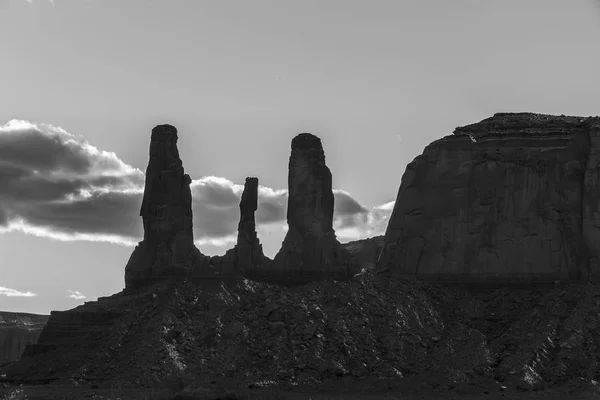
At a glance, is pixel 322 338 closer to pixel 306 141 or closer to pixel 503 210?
pixel 306 141

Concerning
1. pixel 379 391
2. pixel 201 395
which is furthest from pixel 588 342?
pixel 201 395

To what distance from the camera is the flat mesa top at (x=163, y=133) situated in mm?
95438

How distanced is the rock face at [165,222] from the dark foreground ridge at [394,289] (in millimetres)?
99

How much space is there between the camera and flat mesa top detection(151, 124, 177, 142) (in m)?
95.4

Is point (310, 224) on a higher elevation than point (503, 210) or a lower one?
lower

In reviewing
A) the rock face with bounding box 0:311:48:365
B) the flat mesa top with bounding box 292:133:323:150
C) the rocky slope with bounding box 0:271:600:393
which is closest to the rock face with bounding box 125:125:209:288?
the rocky slope with bounding box 0:271:600:393

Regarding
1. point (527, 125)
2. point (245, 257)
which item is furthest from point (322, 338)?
point (527, 125)

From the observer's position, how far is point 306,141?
322 feet

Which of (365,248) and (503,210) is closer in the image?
(503,210)

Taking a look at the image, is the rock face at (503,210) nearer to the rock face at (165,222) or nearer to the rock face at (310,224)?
the rock face at (310,224)

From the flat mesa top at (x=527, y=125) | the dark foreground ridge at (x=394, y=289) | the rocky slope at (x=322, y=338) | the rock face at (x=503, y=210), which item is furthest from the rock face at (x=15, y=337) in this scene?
the flat mesa top at (x=527, y=125)

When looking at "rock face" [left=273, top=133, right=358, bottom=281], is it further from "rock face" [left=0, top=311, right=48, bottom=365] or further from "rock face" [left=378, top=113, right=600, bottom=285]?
"rock face" [left=0, top=311, right=48, bottom=365]

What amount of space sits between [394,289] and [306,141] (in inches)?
498

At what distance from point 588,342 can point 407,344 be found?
11617 millimetres
